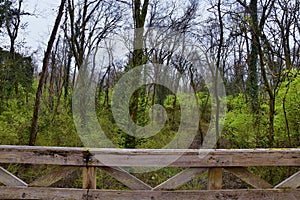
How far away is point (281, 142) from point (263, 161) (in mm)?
3239

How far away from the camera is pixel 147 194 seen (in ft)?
7.56

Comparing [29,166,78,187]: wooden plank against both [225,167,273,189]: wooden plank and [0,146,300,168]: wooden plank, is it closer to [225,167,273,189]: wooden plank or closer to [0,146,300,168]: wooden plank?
[0,146,300,168]: wooden plank

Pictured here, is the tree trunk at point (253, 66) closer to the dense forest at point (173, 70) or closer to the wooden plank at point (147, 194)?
the dense forest at point (173, 70)

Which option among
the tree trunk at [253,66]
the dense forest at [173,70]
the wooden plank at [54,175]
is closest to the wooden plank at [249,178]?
the wooden plank at [54,175]

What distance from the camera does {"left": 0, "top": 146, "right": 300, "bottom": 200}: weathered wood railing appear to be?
2.24 meters

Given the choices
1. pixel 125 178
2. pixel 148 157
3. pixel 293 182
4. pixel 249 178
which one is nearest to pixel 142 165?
pixel 148 157

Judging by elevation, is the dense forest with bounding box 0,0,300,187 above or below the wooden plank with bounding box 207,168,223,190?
above

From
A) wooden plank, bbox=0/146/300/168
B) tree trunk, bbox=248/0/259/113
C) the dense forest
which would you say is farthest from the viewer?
tree trunk, bbox=248/0/259/113

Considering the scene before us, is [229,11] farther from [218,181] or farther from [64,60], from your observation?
[64,60]

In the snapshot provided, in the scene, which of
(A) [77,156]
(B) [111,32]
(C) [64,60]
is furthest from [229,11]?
(C) [64,60]

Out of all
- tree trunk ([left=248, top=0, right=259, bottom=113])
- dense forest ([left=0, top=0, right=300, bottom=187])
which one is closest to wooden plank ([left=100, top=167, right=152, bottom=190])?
dense forest ([left=0, top=0, right=300, bottom=187])

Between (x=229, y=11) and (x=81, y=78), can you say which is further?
(x=81, y=78)

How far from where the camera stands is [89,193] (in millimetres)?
2314

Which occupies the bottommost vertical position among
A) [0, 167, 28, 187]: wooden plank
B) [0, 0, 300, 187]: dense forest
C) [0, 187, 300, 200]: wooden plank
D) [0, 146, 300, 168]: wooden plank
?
[0, 187, 300, 200]: wooden plank
